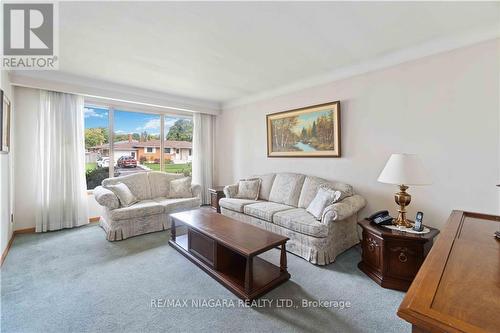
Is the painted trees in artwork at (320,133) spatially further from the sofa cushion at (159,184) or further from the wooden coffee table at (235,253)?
the sofa cushion at (159,184)

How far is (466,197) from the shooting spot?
92.7 inches

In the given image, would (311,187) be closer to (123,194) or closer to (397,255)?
(397,255)

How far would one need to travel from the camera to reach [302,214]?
3012 mm

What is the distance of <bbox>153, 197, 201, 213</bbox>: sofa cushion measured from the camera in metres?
3.77

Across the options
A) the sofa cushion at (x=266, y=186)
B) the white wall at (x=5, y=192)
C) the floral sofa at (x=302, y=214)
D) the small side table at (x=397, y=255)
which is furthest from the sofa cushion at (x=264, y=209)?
the white wall at (x=5, y=192)

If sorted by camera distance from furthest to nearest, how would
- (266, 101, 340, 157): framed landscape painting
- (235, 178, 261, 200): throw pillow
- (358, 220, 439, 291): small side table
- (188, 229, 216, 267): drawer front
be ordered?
(235, 178, 261, 200): throw pillow → (266, 101, 340, 157): framed landscape painting → (188, 229, 216, 267): drawer front → (358, 220, 439, 291): small side table

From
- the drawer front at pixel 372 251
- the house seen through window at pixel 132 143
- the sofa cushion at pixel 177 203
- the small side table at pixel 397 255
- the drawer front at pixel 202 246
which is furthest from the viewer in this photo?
the house seen through window at pixel 132 143

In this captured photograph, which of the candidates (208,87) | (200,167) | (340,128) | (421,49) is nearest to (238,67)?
(208,87)

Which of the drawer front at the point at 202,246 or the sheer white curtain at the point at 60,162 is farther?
the sheer white curtain at the point at 60,162

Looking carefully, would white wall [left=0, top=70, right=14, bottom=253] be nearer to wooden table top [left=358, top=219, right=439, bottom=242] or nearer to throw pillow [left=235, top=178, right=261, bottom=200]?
throw pillow [left=235, top=178, right=261, bottom=200]

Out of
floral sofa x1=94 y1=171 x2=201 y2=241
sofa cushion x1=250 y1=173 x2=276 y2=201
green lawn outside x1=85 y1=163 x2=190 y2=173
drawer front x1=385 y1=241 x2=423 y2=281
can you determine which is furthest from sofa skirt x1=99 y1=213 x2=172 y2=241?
drawer front x1=385 y1=241 x2=423 y2=281

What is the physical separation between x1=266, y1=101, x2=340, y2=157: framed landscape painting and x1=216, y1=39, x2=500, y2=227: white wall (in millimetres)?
129

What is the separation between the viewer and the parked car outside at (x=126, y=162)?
4.55m

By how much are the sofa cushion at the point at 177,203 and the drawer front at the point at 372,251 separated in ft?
9.29
